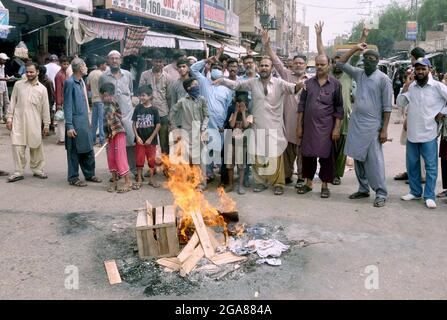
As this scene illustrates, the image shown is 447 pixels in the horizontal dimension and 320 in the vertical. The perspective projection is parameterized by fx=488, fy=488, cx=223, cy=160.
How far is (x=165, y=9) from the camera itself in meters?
19.1

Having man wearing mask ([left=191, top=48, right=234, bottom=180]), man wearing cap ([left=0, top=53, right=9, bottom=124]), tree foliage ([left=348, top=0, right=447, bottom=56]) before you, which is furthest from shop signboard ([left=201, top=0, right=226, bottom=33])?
tree foliage ([left=348, top=0, right=447, bottom=56])

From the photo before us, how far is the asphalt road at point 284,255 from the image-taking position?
3.82m

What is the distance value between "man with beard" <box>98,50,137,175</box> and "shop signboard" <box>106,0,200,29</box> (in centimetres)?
821

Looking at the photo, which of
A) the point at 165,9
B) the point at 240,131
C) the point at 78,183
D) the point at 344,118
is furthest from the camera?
the point at 165,9

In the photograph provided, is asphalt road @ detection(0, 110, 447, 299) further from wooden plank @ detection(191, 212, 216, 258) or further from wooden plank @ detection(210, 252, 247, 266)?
wooden plank @ detection(191, 212, 216, 258)

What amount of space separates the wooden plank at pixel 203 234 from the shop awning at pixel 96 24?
8.84 meters

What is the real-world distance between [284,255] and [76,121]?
3.95 metres

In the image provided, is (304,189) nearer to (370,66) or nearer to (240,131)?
(240,131)

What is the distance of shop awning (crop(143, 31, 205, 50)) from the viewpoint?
16.5m

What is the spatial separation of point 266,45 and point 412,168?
8.46 feet

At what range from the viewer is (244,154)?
6.84m

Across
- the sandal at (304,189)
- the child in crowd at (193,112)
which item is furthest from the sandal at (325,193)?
the child in crowd at (193,112)

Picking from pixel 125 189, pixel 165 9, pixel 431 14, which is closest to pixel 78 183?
pixel 125 189
